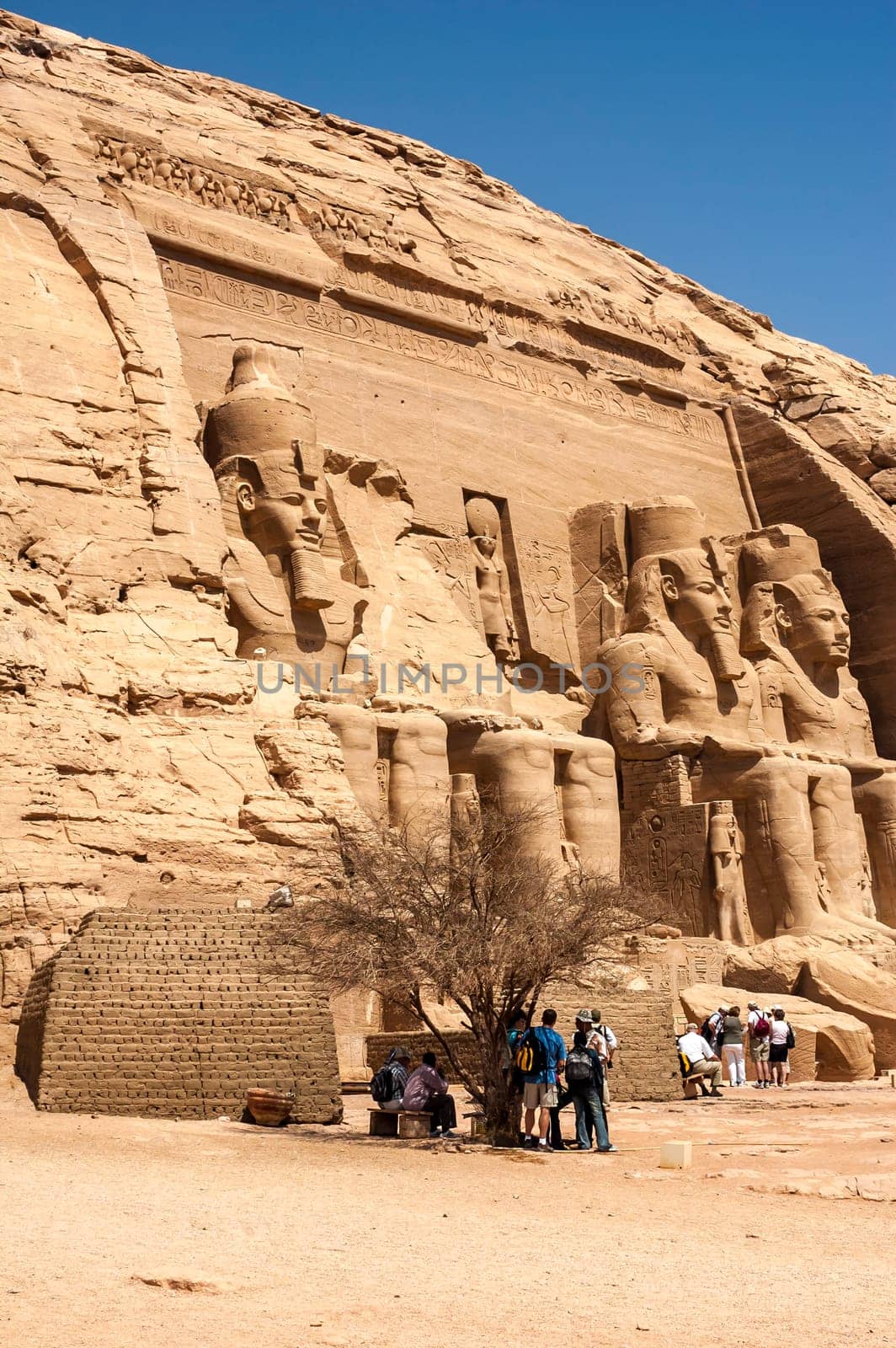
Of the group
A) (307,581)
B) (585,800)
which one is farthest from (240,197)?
(585,800)

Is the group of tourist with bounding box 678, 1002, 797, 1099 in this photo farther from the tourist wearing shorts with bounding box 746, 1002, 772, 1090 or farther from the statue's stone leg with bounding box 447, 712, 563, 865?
the statue's stone leg with bounding box 447, 712, 563, 865

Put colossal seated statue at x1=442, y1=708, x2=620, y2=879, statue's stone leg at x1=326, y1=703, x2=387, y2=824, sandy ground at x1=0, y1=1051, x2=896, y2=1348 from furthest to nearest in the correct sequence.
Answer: colossal seated statue at x1=442, y1=708, x2=620, y2=879, statue's stone leg at x1=326, y1=703, x2=387, y2=824, sandy ground at x1=0, y1=1051, x2=896, y2=1348

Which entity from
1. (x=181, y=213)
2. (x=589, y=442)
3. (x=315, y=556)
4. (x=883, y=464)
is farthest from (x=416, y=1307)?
(x=883, y=464)

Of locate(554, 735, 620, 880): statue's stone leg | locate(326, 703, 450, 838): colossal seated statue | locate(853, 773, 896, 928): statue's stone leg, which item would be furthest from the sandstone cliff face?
locate(853, 773, 896, 928): statue's stone leg

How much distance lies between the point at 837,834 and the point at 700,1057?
238 inches

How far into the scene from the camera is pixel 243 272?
1638 cm

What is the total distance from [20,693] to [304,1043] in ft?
8.83

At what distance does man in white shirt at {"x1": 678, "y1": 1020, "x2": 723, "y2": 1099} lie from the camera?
10516 millimetres

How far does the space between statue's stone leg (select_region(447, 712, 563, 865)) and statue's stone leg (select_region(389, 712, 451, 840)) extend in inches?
14.2

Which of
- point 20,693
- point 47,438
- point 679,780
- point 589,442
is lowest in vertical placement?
point 20,693

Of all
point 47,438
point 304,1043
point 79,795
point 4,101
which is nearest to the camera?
point 304,1043

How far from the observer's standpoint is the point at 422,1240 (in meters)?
5.43

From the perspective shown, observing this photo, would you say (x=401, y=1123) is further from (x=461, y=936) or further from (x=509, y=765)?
(x=509, y=765)

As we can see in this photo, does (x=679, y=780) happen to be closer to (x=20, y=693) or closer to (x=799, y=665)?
(x=799, y=665)
